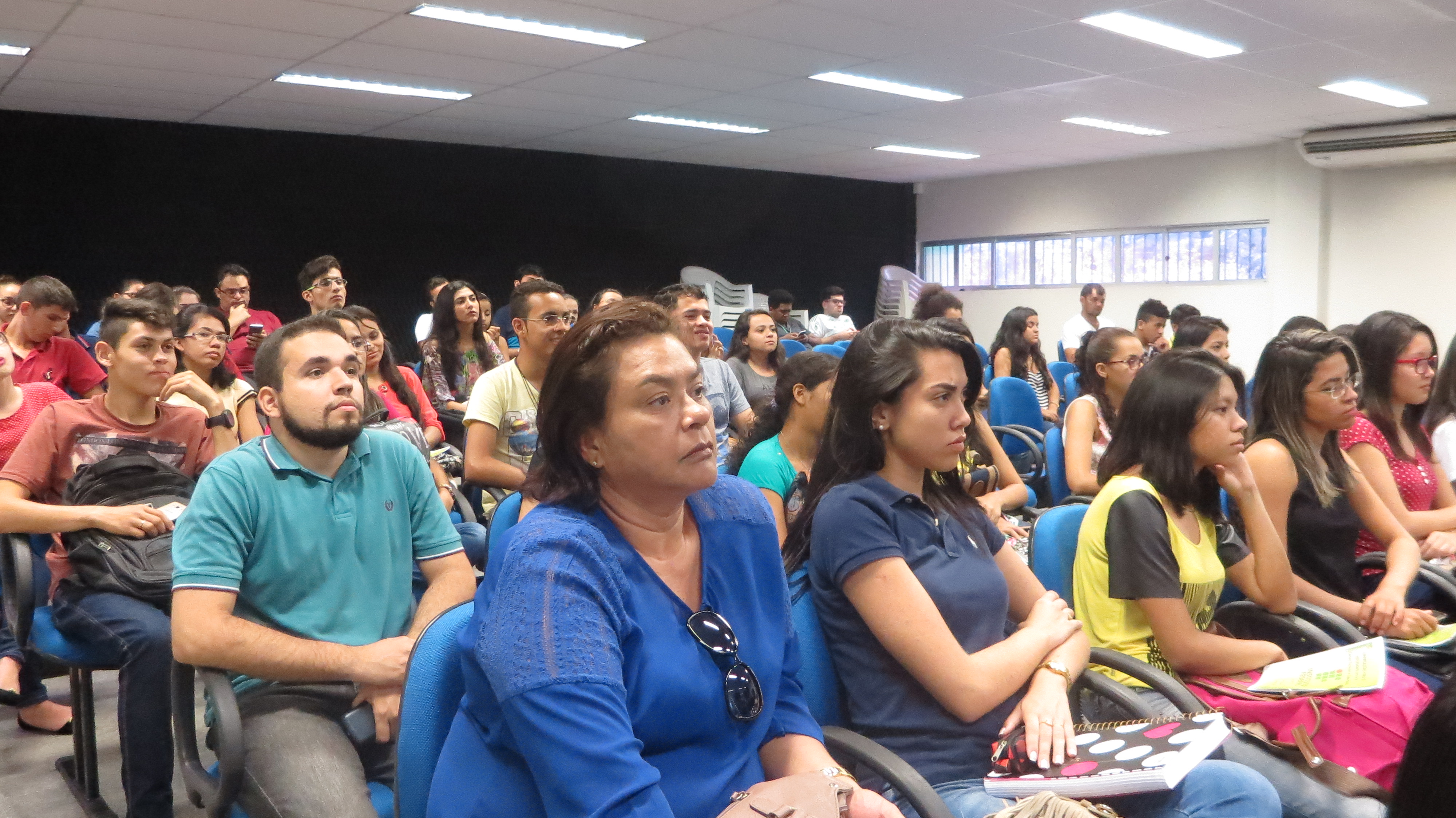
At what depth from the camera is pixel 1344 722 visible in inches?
72.8

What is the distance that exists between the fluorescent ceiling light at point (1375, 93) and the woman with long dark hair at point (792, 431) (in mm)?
6343

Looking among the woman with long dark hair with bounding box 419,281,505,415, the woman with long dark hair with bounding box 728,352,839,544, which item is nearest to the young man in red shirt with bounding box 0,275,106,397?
the woman with long dark hair with bounding box 419,281,505,415

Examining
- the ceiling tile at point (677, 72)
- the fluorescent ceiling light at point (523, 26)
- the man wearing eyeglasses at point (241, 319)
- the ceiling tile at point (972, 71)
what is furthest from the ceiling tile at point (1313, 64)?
the man wearing eyeglasses at point (241, 319)

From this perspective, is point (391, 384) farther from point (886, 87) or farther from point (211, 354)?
point (886, 87)

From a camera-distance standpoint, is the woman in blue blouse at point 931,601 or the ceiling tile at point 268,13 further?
the ceiling tile at point 268,13

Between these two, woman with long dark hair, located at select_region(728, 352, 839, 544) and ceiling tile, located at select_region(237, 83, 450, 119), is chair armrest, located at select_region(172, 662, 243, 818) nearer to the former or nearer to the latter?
woman with long dark hair, located at select_region(728, 352, 839, 544)

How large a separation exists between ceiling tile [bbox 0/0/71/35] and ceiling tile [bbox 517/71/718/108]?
8.81 ft

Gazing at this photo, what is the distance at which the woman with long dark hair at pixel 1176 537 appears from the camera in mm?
1967

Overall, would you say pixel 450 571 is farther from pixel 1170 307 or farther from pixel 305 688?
pixel 1170 307

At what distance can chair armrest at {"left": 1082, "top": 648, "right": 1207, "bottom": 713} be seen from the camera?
1800 mm

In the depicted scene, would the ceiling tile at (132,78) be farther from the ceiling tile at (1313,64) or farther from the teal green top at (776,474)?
the ceiling tile at (1313,64)

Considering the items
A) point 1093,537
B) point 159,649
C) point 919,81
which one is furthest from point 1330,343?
point 919,81

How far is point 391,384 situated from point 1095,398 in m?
2.70

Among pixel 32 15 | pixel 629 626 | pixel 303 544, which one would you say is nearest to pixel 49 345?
pixel 32 15
